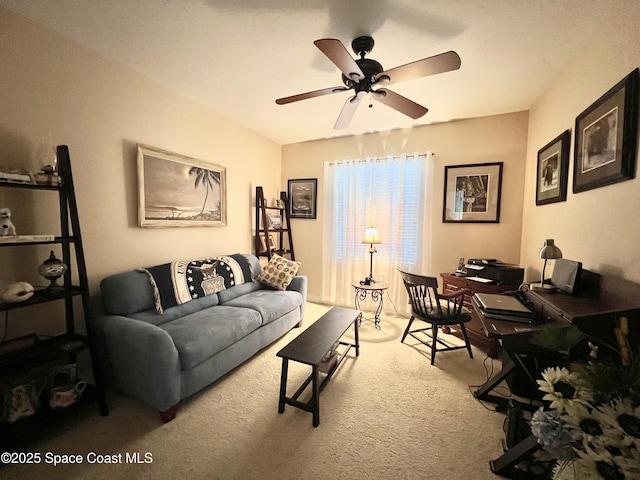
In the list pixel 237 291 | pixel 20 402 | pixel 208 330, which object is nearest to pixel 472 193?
pixel 237 291

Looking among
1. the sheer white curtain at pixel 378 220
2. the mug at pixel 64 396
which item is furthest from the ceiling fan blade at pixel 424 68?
the mug at pixel 64 396

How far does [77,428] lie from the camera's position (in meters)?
1.57

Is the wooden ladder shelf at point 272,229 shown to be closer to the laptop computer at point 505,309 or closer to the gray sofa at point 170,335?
the gray sofa at point 170,335

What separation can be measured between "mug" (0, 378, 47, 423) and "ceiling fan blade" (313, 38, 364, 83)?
2.55 m

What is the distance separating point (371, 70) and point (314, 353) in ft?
6.55

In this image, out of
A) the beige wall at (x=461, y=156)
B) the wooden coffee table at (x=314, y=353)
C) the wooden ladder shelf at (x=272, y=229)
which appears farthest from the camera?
the wooden ladder shelf at (x=272, y=229)

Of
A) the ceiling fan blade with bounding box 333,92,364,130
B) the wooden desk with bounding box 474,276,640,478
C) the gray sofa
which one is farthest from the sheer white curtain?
the wooden desk with bounding box 474,276,640,478

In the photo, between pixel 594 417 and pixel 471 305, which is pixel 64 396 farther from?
pixel 471 305

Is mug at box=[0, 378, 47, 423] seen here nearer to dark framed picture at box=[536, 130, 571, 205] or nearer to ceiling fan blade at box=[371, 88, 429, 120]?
ceiling fan blade at box=[371, 88, 429, 120]

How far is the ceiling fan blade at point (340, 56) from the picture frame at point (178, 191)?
191 centimetres

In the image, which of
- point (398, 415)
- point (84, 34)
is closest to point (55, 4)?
point (84, 34)

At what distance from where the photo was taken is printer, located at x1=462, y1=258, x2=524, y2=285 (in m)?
2.49

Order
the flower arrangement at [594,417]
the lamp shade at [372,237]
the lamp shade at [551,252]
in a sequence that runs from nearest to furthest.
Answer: the flower arrangement at [594,417] < the lamp shade at [551,252] < the lamp shade at [372,237]

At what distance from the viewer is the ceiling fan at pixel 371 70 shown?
4.57 feet
